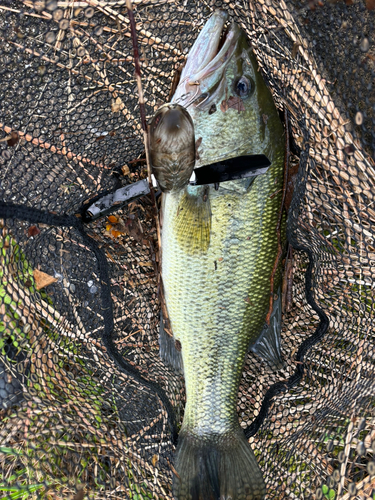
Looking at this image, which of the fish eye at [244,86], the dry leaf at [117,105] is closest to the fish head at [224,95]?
the fish eye at [244,86]

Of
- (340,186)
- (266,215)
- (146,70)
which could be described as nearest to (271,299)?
(266,215)

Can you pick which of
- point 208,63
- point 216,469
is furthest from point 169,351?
point 208,63

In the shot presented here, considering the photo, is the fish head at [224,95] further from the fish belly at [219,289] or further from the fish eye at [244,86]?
the fish belly at [219,289]

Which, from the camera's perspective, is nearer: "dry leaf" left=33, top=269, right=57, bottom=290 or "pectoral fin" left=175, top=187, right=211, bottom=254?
"pectoral fin" left=175, top=187, right=211, bottom=254

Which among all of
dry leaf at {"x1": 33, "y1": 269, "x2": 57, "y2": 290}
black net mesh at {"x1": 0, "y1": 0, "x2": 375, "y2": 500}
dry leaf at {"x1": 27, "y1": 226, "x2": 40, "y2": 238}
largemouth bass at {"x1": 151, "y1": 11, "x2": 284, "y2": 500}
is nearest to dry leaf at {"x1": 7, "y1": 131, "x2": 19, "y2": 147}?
black net mesh at {"x1": 0, "y1": 0, "x2": 375, "y2": 500}

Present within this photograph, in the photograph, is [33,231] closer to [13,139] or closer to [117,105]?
[13,139]

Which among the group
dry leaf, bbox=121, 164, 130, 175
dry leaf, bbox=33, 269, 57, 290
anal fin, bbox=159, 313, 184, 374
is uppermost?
dry leaf, bbox=121, 164, 130, 175

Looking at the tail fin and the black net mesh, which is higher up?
the black net mesh

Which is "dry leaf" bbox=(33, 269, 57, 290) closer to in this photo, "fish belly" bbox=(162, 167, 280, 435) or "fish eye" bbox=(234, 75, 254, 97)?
"fish belly" bbox=(162, 167, 280, 435)
